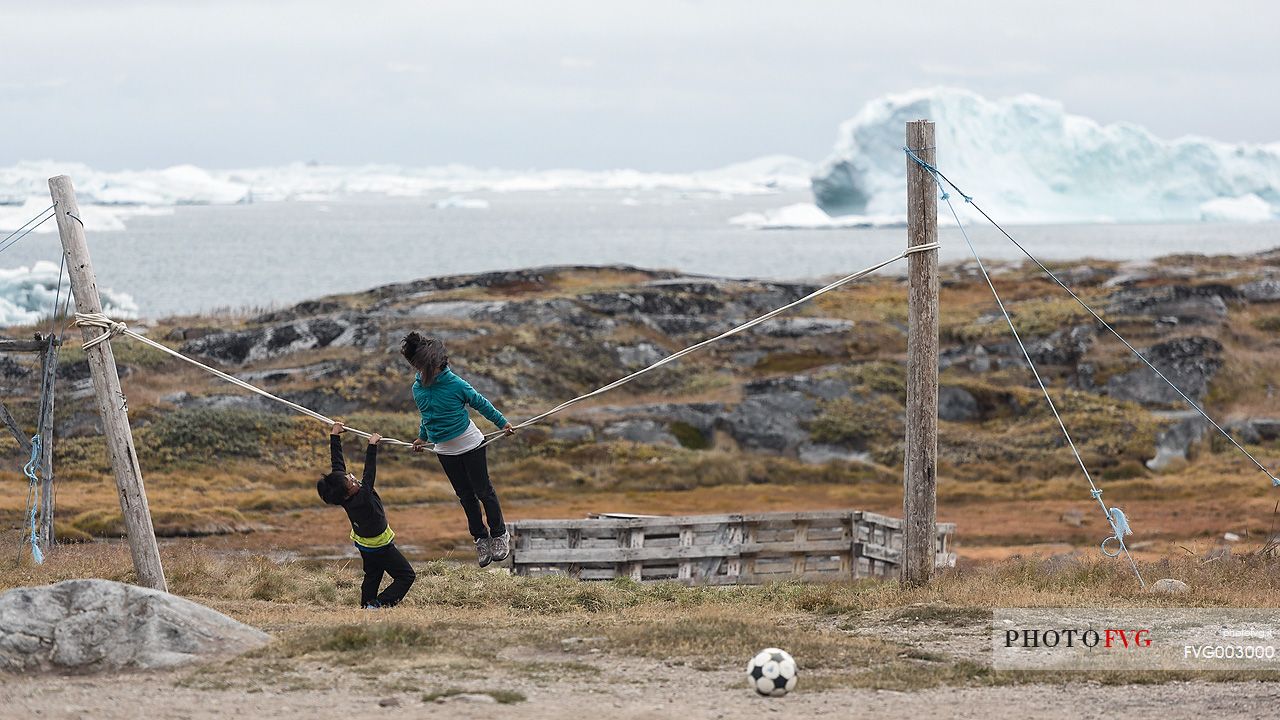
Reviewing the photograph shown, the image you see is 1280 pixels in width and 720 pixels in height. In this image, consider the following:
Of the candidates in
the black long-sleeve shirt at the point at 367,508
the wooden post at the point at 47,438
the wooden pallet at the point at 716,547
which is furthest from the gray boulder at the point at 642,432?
the black long-sleeve shirt at the point at 367,508

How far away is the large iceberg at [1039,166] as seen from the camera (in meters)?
133

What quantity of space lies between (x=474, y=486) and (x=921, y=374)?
512 cm

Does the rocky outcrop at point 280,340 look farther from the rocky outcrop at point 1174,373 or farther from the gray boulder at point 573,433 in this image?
the rocky outcrop at point 1174,373

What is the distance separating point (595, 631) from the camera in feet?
38.1

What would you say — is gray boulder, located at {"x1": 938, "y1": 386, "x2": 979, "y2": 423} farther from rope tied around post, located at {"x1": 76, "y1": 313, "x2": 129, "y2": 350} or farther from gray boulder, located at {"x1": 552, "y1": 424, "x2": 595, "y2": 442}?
rope tied around post, located at {"x1": 76, "y1": 313, "x2": 129, "y2": 350}

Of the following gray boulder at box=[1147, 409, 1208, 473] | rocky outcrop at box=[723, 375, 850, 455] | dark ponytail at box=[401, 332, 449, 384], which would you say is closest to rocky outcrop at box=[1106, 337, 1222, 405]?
gray boulder at box=[1147, 409, 1208, 473]

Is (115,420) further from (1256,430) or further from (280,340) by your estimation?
(1256,430)

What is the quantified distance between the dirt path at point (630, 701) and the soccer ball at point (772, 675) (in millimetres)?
86

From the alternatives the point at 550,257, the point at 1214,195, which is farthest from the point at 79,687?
the point at 1214,195

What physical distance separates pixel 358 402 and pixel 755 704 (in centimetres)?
3115

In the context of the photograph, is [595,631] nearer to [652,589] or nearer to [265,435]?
[652,589]

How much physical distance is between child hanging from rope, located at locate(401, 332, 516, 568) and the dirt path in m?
3.58

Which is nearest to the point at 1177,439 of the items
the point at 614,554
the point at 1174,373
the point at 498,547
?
the point at 1174,373

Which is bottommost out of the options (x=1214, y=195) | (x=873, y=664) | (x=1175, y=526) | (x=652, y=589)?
(x=1175, y=526)
